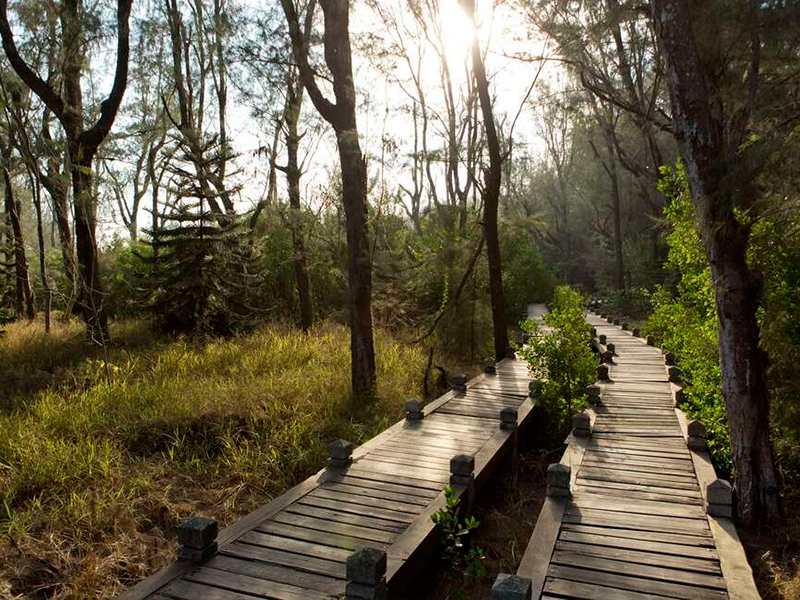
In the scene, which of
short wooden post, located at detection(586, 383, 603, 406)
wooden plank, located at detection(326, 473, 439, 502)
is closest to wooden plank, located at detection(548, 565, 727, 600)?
wooden plank, located at detection(326, 473, 439, 502)

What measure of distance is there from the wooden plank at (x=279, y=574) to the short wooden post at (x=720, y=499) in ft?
11.6

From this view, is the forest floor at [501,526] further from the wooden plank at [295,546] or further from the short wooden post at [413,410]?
the short wooden post at [413,410]

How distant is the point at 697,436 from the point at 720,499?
1.90 meters

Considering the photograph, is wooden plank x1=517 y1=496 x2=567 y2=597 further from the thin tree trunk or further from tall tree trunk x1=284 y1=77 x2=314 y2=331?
tall tree trunk x1=284 y1=77 x2=314 y2=331

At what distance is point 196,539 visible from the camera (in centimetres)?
441

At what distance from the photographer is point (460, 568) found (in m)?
5.29

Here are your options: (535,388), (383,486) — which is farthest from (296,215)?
(383,486)

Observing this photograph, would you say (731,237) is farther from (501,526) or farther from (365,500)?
(365,500)

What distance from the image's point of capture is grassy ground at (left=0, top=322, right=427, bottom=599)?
488 centimetres

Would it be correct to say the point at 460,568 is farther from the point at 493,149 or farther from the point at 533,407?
the point at 493,149

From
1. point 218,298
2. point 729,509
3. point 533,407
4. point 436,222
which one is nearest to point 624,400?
point 533,407

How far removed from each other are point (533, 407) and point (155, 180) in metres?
23.8

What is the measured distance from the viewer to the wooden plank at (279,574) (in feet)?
13.4

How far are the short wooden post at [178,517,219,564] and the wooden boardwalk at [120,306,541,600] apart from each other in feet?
0.20
